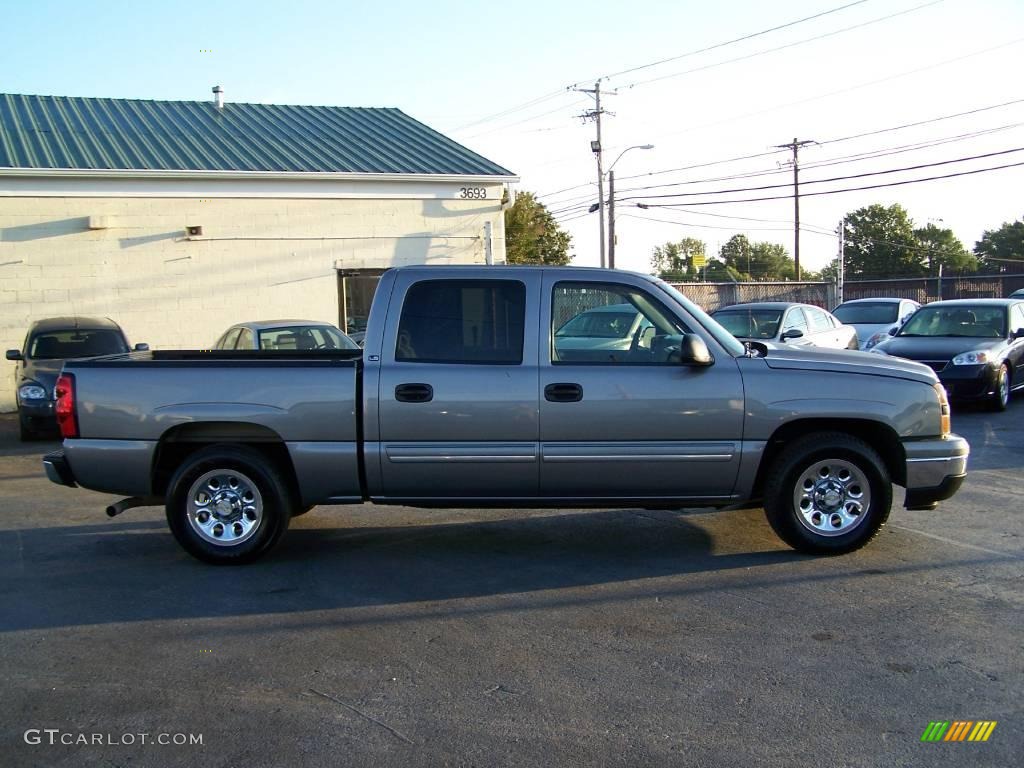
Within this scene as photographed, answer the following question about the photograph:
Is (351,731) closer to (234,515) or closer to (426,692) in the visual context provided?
(426,692)

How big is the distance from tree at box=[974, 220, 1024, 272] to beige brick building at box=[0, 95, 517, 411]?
80.2 m

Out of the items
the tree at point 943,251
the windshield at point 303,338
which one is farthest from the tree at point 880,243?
the windshield at point 303,338

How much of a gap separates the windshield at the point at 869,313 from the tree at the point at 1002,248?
73.7 m

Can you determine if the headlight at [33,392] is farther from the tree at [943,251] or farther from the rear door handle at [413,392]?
the tree at [943,251]

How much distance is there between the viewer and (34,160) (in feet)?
54.9

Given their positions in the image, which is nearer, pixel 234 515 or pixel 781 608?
pixel 781 608

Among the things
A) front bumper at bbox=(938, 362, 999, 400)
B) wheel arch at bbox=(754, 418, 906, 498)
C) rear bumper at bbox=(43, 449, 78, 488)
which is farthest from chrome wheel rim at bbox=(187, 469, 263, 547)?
front bumper at bbox=(938, 362, 999, 400)

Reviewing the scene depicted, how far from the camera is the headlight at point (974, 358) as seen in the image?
13078mm

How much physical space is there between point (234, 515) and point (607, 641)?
2853mm

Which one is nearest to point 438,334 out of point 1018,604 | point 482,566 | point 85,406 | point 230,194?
point 482,566

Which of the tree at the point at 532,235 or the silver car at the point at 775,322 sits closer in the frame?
the silver car at the point at 775,322

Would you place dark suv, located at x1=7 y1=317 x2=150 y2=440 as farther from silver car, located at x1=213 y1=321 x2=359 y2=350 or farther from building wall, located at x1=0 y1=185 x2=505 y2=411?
building wall, located at x1=0 y1=185 x2=505 y2=411

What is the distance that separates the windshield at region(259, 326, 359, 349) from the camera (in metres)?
13.2

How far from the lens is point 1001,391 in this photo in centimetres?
1337
